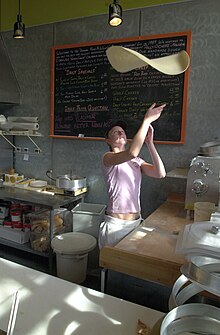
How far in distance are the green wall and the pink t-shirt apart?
1.66 metres

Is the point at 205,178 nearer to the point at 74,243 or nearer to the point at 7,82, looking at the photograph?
the point at 74,243

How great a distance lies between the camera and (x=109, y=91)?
9.45ft

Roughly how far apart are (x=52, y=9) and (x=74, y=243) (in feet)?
8.34

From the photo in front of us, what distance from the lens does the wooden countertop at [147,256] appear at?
1217mm

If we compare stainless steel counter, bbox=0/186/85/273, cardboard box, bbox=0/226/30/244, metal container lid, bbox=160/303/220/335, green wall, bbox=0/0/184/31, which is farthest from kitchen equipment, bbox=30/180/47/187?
metal container lid, bbox=160/303/220/335

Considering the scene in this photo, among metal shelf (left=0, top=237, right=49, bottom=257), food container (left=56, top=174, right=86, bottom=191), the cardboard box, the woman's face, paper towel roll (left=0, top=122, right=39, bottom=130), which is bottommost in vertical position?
metal shelf (left=0, top=237, right=49, bottom=257)

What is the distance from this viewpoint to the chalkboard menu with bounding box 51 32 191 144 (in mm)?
2590

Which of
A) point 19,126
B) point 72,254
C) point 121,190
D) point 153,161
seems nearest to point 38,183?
point 19,126

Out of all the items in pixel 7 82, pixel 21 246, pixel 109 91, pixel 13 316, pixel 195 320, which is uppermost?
pixel 7 82

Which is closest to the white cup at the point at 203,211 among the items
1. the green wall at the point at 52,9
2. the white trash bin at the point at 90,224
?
the white trash bin at the point at 90,224

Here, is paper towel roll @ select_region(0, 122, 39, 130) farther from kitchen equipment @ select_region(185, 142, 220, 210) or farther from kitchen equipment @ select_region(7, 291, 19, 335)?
kitchen equipment @ select_region(7, 291, 19, 335)

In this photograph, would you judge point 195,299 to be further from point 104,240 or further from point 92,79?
point 92,79

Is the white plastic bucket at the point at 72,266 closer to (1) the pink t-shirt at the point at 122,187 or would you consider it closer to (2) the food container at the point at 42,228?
(2) the food container at the point at 42,228

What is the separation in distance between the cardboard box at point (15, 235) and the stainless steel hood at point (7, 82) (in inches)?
57.8
